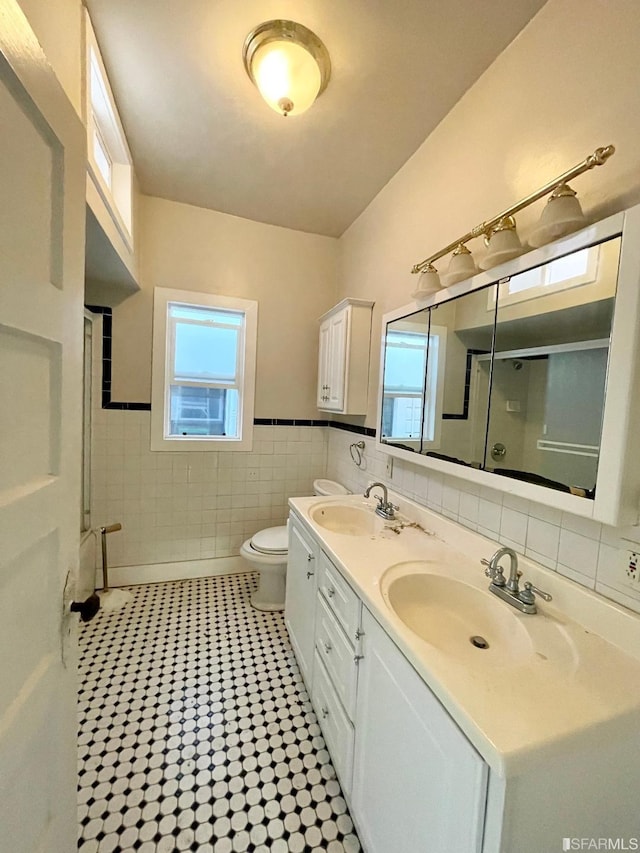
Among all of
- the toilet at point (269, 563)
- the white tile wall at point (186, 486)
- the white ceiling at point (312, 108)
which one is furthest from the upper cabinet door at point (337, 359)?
the toilet at point (269, 563)

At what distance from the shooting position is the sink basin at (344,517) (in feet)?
6.07

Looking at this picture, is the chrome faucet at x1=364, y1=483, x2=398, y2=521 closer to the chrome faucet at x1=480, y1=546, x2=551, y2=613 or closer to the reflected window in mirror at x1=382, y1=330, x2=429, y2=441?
the reflected window in mirror at x1=382, y1=330, x2=429, y2=441

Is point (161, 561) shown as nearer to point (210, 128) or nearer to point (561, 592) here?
point (561, 592)

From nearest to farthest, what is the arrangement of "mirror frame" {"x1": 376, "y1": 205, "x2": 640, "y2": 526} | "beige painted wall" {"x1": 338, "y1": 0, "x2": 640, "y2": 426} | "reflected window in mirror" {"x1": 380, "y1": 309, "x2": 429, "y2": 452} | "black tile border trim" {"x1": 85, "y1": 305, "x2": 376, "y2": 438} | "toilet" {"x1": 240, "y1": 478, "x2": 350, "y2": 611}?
1. "mirror frame" {"x1": 376, "y1": 205, "x2": 640, "y2": 526}
2. "beige painted wall" {"x1": 338, "y1": 0, "x2": 640, "y2": 426}
3. "reflected window in mirror" {"x1": 380, "y1": 309, "x2": 429, "y2": 452}
4. "toilet" {"x1": 240, "y1": 478, "x2": 350, "y2": 611}
5. "black tile border trim" {"x1": 85, "y1": 305, "x2": 376, "y2": 438}

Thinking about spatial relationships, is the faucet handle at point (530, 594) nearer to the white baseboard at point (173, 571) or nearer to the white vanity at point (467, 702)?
the white vanity at point (467, 702)

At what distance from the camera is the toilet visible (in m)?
2.26

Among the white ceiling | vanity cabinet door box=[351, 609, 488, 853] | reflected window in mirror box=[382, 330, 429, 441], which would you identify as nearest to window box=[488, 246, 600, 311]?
reflected window in mirror box=[382, 330, 429, 441]

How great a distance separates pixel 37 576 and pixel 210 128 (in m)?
2.13

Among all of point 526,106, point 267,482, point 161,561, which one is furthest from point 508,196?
point 161,561

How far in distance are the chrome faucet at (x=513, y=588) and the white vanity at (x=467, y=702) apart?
0.03 metres

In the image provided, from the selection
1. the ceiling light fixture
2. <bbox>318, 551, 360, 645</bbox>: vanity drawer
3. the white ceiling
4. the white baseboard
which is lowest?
the white baseboard

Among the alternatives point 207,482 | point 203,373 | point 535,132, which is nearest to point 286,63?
point 535,132

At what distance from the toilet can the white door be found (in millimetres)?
1487

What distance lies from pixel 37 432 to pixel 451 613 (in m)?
1.27
